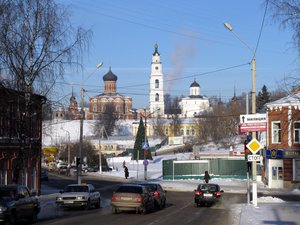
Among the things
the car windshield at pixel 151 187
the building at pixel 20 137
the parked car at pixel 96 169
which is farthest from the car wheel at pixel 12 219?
the parked car at pixel 96 169

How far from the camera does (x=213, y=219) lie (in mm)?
25688

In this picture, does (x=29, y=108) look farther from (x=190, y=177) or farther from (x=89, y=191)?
(x=190, y=177)

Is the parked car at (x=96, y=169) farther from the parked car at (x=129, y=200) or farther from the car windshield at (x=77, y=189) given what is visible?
the parked car at (x=129, y=200)

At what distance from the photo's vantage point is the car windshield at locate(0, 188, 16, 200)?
72.9 feet

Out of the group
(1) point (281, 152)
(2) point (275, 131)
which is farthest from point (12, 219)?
(2) point (275, 131)

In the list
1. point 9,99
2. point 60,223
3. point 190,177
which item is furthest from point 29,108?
point 190,177

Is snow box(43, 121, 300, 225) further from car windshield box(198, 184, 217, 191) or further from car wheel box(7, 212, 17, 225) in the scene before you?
car wheel box(7, 212, 17, 225)

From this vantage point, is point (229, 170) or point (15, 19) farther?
point (229, 170)

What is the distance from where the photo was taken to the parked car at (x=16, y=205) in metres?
21.3

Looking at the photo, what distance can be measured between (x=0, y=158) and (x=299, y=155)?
27.8m

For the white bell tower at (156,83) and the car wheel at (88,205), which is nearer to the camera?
the car wheel at (88,205)

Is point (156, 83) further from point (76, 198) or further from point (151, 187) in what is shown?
point (76, 198)

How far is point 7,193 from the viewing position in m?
22.5

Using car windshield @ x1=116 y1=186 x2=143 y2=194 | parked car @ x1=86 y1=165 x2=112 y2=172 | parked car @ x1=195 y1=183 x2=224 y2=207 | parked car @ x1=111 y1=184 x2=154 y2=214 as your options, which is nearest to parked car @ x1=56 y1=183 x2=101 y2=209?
parked car @ x1=111 y1=184 x2=154 y2=214
